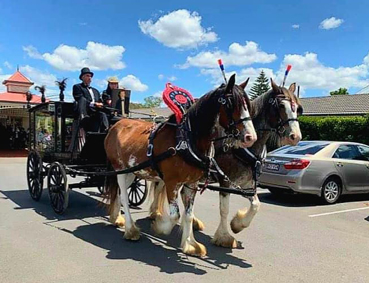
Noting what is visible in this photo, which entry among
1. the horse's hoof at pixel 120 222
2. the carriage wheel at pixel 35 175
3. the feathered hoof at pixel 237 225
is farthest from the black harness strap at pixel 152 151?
the carriage wheel at pixel 35 175

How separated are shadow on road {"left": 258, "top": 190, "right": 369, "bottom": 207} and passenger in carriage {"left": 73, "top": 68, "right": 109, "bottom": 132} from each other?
4.63m

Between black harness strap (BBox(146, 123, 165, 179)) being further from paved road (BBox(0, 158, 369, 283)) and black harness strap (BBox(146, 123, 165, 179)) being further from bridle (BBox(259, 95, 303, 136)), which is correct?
bridle (BBox(259, 95, 303, 136))

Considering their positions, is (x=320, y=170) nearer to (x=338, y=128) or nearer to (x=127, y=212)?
(x=127, y=212)

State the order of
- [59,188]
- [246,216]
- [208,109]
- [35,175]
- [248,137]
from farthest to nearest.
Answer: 1. [35,175]
2. [59,188]
3. [246,216]
4. [208,109]
5. [248,137]

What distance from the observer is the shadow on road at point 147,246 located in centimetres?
472

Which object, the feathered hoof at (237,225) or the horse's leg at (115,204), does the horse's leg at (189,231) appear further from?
the horse's leg at (115,204)

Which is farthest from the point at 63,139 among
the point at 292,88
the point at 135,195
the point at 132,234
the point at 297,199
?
the point at 297,199

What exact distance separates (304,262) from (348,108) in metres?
27.6

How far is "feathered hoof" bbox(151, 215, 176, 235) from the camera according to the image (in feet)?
17.8

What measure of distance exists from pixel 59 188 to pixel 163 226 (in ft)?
8.90

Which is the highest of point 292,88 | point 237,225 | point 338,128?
point 292,88

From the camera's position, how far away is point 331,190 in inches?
360

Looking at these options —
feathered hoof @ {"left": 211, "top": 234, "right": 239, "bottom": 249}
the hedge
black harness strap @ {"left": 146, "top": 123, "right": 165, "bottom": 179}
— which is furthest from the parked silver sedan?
the hedge

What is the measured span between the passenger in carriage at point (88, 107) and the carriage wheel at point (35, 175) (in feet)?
6.54
